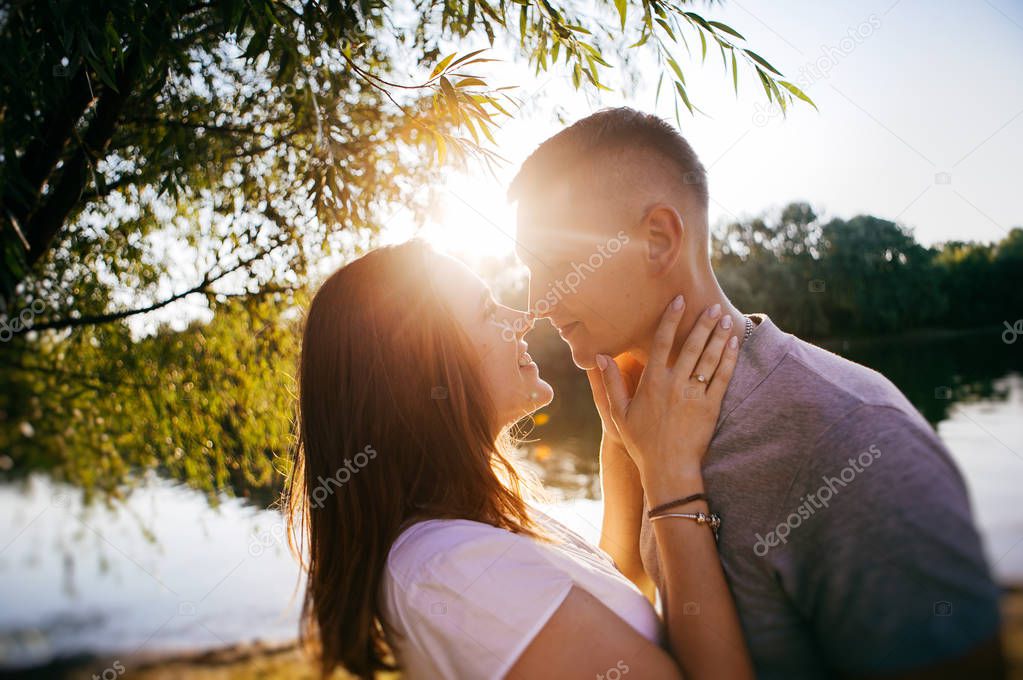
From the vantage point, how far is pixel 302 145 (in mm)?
3848

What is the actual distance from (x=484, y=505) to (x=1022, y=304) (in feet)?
107

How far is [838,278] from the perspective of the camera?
74.1 feet

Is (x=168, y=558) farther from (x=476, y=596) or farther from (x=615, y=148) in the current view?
(x=615, y=148)

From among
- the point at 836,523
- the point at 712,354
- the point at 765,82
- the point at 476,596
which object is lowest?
the point at 476,596

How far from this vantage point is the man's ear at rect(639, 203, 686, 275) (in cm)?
182

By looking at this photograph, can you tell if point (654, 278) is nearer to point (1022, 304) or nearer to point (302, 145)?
point (302, 145)

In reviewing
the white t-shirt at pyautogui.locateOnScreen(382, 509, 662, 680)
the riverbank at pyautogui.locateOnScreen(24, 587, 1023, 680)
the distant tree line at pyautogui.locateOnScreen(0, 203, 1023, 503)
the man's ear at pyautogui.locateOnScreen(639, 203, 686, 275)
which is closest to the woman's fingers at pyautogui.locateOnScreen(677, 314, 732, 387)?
the man's ear at pyautogui.locateOnScreen(639, 203, 686, 275)

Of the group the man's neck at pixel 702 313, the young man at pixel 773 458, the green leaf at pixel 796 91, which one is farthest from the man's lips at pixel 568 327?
the green leaf at pixel 796 91

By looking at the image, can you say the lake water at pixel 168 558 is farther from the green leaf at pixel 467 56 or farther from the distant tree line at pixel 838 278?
the distant tree line at pixel 838 278

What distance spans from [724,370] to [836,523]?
1.58 feet

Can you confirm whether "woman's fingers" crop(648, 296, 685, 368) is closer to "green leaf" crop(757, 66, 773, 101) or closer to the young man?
the young man

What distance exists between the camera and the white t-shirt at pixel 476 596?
142cm

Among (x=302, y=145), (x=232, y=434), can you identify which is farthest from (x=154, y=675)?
(x=302, y=145)

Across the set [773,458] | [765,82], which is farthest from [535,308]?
[765,82]
